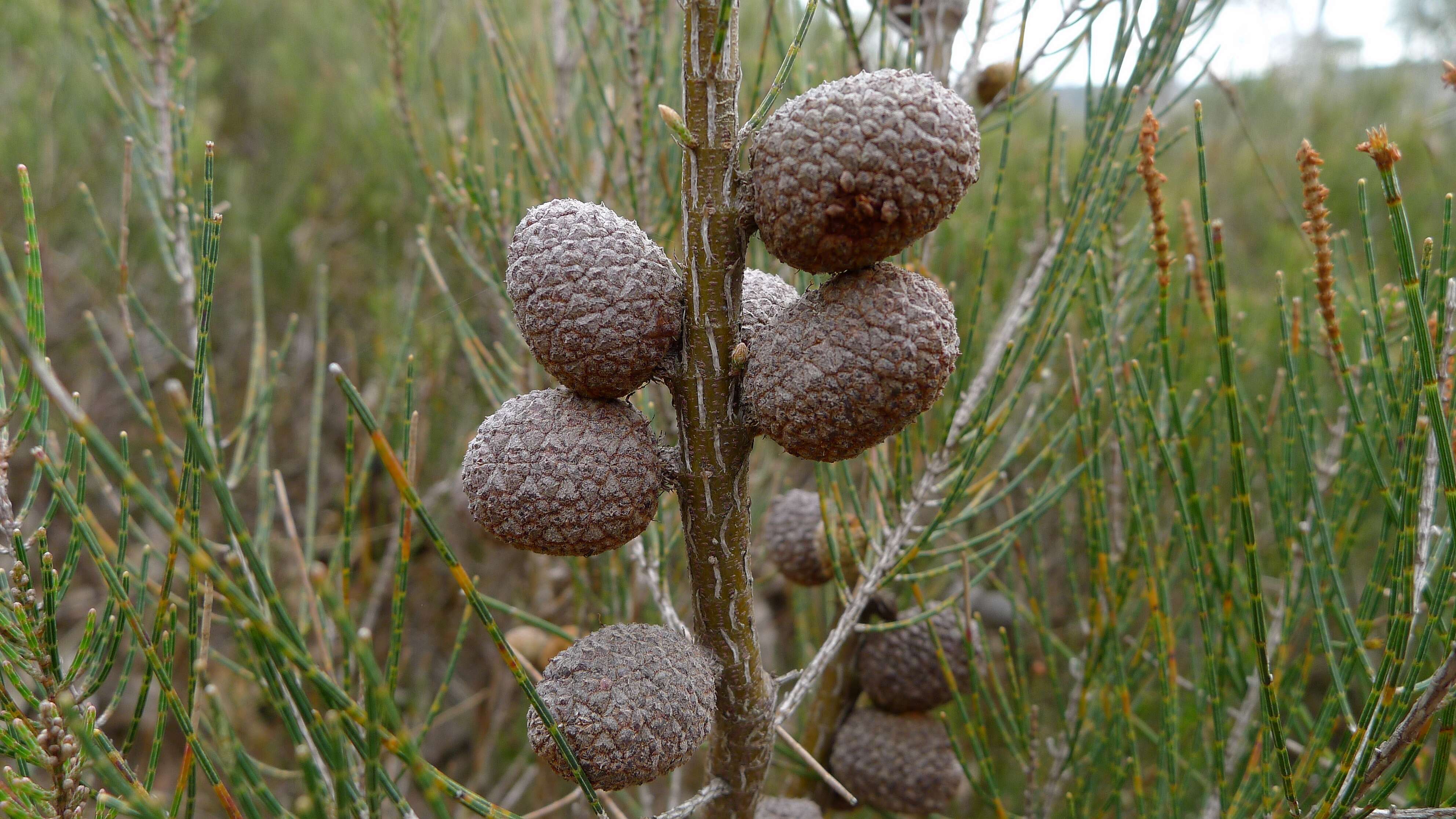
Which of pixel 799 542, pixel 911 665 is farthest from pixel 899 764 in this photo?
pixel 799 542

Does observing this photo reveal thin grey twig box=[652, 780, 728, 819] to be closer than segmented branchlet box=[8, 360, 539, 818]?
No

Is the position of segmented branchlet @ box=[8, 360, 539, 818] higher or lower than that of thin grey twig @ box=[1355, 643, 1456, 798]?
higher

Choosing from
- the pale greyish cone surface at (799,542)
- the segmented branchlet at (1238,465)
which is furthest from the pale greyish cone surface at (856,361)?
the pale greyish cone surface at (799,542)

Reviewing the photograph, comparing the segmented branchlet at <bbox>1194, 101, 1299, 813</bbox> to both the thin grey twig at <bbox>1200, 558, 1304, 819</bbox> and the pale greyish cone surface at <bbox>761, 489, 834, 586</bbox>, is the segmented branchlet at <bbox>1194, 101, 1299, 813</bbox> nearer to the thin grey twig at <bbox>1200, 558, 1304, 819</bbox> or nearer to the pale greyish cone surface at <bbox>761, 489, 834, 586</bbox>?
the thin grey twig at <bbox>1200, 558, 1304, 819</bbox>

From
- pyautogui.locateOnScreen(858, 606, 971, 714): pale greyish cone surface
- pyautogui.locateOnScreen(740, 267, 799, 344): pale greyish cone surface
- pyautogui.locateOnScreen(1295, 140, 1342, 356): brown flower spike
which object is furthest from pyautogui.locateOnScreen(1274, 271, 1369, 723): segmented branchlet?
pyautogui.locateOnScreen(858, 606, 971, 714): pale greyish cone surface

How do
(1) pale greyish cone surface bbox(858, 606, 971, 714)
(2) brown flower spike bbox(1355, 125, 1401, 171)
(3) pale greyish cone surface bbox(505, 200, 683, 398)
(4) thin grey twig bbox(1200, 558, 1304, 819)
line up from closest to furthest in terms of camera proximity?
1. (2) brown flower spike bbox(1355, 125, 1401, 171)
2. (3) pale greyish cone surface bbox(505, 200, 683, 398)
3. (4) thin grey twig bbox(1200, 558, 1304, 819)
4. (1) pale greyish cone surface bbox(858, 606, 971, 714)

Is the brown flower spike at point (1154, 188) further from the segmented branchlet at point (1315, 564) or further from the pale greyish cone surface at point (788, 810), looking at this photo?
the pale greyish cone surface at point (788, 810)

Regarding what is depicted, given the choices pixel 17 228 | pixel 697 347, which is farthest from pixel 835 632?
pixel 17 228

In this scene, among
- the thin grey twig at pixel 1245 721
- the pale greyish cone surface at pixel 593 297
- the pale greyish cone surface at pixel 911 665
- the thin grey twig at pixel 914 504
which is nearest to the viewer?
the pale greyish cone surface at pixel 593 297

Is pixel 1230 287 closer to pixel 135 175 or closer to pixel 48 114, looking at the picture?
pixel 135 175
